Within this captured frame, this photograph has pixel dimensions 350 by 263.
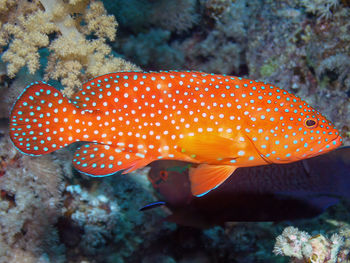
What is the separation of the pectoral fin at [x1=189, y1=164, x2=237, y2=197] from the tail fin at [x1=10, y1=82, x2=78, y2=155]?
1.41 metres

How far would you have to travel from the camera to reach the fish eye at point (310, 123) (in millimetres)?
3139

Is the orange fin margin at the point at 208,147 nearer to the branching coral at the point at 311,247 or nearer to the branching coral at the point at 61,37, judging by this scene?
the branching coral at the point at 311,247

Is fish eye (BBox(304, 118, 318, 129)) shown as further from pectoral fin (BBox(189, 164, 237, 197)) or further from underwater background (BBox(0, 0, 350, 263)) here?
underwater background (BBox(0, 0, 350, 263))

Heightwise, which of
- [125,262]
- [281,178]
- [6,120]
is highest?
[281,178]

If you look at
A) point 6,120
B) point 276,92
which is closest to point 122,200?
point 6,120

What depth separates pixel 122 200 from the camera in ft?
15.1

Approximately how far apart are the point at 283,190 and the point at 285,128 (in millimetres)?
1173

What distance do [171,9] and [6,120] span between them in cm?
408

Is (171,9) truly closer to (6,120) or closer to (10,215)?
(6,120)

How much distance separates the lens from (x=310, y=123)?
3146 millimetres

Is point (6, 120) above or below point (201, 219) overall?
above

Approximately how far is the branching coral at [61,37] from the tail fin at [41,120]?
1.46ft

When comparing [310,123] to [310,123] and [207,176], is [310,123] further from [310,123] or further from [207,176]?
[207,176]

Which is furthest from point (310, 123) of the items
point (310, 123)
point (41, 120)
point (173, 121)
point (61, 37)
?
point (61, 37)
